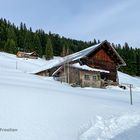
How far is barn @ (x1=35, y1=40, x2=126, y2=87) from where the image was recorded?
143 feet

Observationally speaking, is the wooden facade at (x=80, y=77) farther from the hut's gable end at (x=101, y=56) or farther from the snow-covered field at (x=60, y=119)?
the snow-covered field at (x=60, y=119)

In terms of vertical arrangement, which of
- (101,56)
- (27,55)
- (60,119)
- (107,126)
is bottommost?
(107,126)

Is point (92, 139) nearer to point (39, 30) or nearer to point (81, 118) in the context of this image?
point (81, 118)

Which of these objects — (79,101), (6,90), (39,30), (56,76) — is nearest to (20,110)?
(6,90)

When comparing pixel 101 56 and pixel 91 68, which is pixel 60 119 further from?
pixel 101 56

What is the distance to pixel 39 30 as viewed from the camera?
13600cm

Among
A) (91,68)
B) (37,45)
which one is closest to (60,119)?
(91,68)

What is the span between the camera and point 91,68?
46.3m

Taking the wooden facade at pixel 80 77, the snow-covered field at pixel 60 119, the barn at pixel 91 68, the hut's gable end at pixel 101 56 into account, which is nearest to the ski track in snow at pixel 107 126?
the snow-covered field at pixel 60 119

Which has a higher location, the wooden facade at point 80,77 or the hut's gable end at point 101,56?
the hut's gable end at point 101,56

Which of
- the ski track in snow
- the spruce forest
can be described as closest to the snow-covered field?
the ski track in snow

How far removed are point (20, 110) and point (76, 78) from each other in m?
28.1

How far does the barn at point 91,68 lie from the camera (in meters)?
43.5

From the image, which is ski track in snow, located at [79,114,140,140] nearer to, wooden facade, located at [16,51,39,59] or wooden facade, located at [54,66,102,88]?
wooden facade, located at [54,66,102,88]
